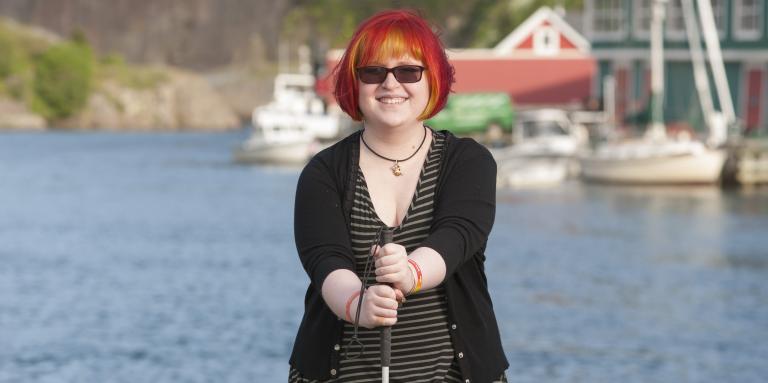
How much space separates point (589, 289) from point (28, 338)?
378 inches

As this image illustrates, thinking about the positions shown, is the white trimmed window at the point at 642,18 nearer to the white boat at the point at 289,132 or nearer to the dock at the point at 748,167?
the dock at the point at 748,167

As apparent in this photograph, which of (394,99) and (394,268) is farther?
(394,99)

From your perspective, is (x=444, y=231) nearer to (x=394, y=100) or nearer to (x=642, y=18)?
(x=394, y=100)

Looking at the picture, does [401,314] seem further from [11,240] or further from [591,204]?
[591,204]

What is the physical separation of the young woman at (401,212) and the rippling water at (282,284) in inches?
586

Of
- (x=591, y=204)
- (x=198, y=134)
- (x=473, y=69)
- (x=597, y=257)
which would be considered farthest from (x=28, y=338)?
(x=198, y=134)

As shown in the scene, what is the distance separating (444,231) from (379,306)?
32cm

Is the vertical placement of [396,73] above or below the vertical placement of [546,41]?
above

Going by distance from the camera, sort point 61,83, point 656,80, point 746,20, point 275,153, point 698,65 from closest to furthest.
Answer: point 698,65, point 656,80, point 746,20, point 275,153, point 61,83

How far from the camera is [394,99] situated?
4648 mm

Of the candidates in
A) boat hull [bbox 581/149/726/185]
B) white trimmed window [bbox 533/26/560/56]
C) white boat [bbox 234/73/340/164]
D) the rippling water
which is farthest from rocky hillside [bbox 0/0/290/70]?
boat hull [bbox 581/149/726/185]

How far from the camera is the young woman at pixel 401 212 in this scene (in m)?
4.61

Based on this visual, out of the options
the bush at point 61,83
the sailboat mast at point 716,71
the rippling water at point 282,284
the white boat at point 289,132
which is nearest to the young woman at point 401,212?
the rippling water at point 282,284

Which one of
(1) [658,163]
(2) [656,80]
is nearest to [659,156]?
(1) [658,163]
